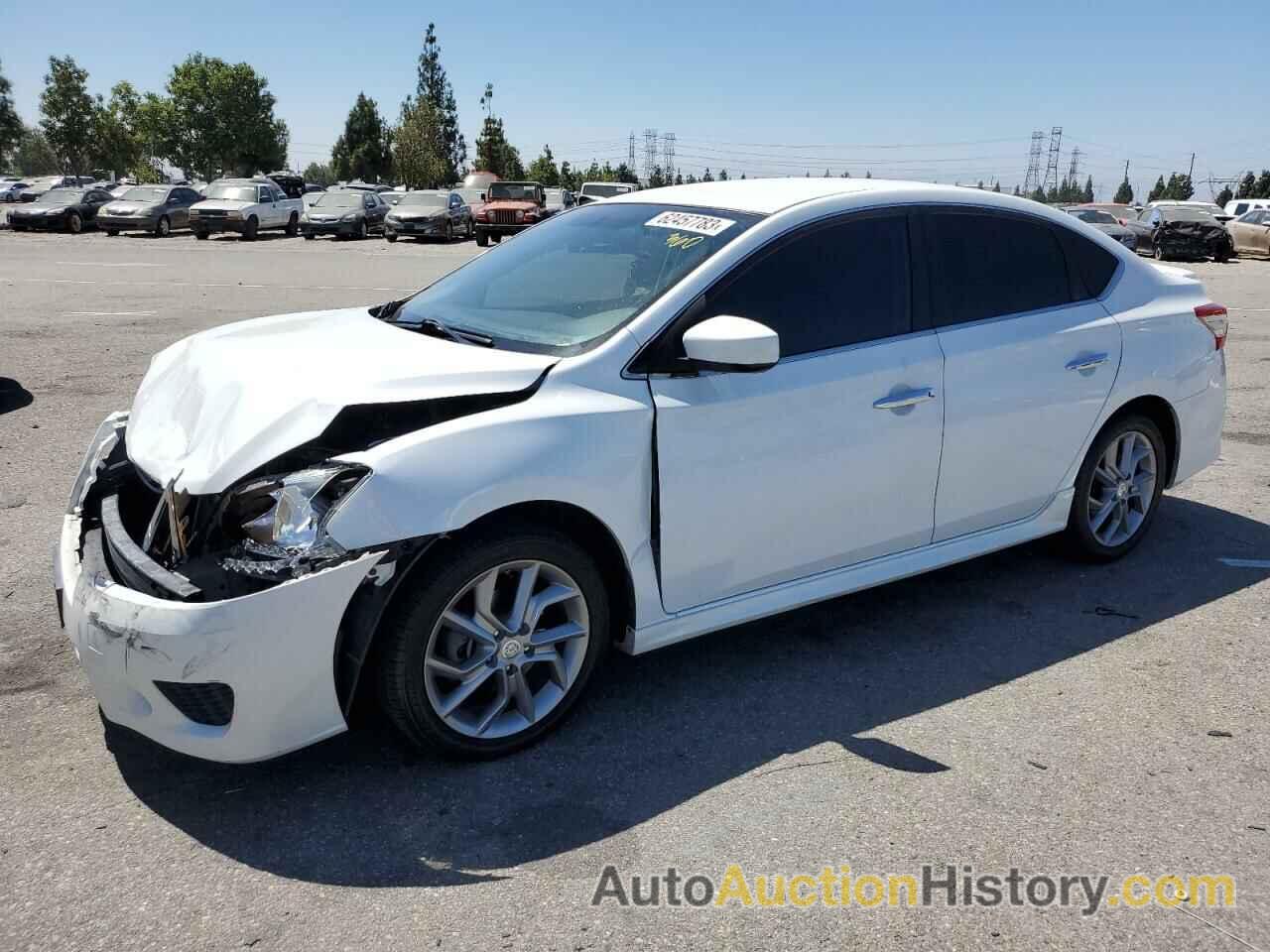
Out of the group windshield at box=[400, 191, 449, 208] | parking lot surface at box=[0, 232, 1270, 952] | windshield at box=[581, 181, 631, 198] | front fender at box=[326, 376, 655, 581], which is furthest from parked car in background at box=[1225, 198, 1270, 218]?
front fender at box=[326, 376, 655, 581]

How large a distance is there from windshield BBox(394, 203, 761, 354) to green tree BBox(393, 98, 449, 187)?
81.2 meters

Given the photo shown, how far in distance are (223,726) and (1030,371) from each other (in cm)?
326

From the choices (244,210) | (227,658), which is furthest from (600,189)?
(227,658)

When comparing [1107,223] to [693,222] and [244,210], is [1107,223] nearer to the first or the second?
[244,210]

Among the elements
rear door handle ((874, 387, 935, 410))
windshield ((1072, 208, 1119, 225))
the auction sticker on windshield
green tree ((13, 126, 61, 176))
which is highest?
green tree ((13, 126, 61, 176))

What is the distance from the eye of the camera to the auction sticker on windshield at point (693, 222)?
3.76 metres

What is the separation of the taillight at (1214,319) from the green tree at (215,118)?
348 feet

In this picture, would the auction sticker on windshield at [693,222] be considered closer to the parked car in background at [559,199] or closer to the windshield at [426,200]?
the windshield at [426,200]

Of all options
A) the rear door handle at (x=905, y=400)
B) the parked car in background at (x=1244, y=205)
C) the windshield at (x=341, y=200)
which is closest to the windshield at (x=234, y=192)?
the windshield at (x=341, y=200)

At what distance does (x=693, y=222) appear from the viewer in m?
3.88

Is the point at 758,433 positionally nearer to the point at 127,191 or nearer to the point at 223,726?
the point at 223,726

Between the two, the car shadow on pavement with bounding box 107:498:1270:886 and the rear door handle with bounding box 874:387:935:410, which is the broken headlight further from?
the rear door handle with bounding box 874:387:935:410

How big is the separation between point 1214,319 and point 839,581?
264 centimetres

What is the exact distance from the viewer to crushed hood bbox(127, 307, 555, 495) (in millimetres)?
3021
